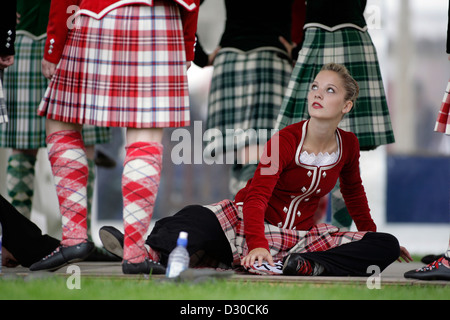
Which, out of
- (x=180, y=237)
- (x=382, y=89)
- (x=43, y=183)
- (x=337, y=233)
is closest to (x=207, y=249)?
(x=180, y=237)

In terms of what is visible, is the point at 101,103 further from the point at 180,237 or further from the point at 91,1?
the point at 180,237

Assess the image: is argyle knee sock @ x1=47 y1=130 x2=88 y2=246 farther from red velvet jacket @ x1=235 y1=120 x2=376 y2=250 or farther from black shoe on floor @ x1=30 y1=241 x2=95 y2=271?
red velvet jacket @ x1=235 y1=120 x2=376 y2=250

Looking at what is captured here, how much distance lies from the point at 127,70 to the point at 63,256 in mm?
668

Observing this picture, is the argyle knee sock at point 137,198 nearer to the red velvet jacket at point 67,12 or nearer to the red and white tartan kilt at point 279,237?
the red and white tartan kilt at point 279,237

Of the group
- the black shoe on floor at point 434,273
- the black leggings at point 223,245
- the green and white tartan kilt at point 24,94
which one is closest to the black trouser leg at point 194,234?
the black leggings at point 223,245

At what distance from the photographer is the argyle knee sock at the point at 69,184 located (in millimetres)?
2623

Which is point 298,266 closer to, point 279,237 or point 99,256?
point 279,237

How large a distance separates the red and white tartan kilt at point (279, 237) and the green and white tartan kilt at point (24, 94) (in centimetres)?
129

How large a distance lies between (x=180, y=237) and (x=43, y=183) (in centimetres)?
265

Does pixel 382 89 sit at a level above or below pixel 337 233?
above

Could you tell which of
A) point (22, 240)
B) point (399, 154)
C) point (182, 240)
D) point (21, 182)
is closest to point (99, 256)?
point (21, 182)

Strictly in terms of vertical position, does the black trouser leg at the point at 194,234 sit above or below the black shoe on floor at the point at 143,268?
above

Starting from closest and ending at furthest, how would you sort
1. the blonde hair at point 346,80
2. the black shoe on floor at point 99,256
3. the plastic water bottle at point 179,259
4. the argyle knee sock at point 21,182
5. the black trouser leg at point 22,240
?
1. the plastic water bottle at point 179,259
2. the black trouser leg at point 22,240
3. the blonde hair at point 346,80
4. the black shoe on floor at point 99,256
5. the argyle knee sock at point 21,182
